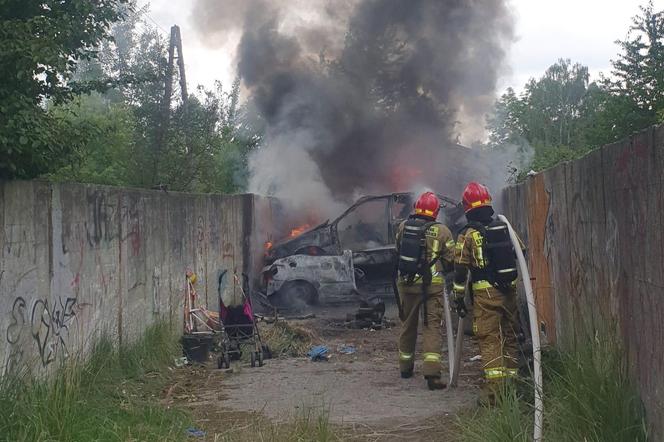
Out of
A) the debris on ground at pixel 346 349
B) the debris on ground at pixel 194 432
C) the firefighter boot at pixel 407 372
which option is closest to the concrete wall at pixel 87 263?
the debris on ground at pixel 194 432

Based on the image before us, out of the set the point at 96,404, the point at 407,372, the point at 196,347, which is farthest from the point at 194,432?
the point at 196,347

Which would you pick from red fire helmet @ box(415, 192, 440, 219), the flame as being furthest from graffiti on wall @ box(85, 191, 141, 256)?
the flame

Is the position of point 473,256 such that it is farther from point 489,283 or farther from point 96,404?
point 96,404

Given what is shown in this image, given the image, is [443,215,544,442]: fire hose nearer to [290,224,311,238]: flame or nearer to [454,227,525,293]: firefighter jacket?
[454,227,525,293]: firefighter jacket

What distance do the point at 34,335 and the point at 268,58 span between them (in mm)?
17037

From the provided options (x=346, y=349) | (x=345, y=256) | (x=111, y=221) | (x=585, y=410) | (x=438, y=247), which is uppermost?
(x=111, y=221)

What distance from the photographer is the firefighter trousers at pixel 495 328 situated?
5.93m

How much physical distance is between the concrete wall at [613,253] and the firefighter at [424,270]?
1.15 meters

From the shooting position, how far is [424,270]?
289 inches

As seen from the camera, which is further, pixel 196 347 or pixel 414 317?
pixel 196 347

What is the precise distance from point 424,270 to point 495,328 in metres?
1.39

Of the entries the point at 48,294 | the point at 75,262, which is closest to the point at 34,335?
the point at 48,294

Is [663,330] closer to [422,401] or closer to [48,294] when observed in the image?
[422,401]

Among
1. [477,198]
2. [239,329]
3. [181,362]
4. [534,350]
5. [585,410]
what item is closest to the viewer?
[585,410]
